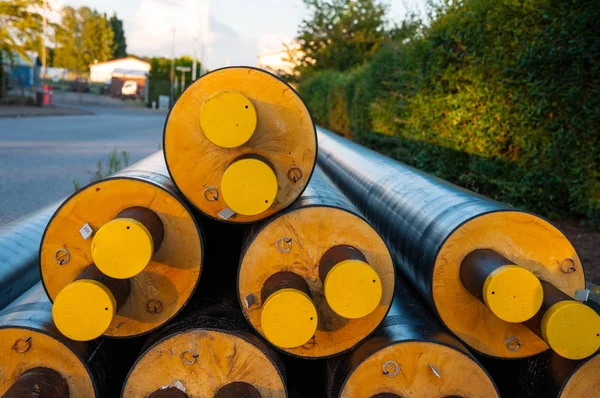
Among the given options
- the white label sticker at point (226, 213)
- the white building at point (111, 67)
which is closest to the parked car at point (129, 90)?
the white building at point (111, 67)

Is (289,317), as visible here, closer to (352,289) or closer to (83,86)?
(352,289)

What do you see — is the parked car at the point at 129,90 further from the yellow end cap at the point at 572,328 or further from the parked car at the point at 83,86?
the yellow end cap at the point at 572,328

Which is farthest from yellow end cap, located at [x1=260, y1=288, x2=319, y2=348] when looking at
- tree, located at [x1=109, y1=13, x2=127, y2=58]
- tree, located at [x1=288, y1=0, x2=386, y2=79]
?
tree, located at [x1=109, y1=13, x2=127, y2=58]

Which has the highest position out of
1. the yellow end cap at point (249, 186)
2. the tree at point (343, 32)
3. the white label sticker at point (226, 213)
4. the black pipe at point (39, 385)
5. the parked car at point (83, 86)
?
the tree at point (343, 32)

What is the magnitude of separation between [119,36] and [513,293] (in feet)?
287

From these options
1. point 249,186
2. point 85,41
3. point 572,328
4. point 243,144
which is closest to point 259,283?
point 249,186

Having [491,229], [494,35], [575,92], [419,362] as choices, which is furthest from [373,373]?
[494,35]

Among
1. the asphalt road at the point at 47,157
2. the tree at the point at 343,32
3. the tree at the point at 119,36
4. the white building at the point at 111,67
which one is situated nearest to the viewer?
the asphalt road at the point at 47,157

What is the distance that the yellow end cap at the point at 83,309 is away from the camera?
1965 mm

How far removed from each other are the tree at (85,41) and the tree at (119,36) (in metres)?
13.0

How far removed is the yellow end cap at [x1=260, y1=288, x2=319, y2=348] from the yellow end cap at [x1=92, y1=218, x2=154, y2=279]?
494 millimetres

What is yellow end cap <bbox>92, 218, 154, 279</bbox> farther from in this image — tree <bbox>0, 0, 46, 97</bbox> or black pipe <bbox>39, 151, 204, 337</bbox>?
tree <bbox>0, 0, 46, 97</bbox>

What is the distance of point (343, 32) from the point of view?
950 inches

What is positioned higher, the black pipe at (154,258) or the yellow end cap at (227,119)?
the yellow end cap at (227,119)
